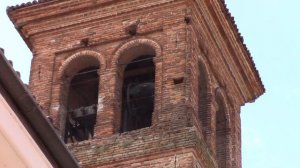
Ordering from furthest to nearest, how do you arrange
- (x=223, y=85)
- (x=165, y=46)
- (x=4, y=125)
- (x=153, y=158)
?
(x=223, y=85), (x=165, y=46), (x=153, y=158), (x=4, y=125)

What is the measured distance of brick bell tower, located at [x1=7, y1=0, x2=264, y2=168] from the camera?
18.7 meters

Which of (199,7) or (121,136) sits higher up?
(199,7)

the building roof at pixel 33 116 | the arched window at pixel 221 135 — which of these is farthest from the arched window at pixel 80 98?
the building roof at pixel 33 116

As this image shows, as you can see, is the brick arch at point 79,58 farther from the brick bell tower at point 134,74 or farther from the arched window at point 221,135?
the arched window at point 221,135

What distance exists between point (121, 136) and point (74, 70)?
7.82ft

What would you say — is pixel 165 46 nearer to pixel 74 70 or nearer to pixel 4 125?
pixel 74 70

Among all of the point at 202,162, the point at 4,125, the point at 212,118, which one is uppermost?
the point at 212,118

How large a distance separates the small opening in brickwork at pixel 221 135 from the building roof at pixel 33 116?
10.1 m

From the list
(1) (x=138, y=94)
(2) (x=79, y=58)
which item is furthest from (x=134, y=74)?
(2) (x=79, y=58)

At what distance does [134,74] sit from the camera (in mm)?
20641

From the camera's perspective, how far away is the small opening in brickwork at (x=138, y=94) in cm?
1984

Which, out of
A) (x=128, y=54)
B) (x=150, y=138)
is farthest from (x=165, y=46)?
(x=150, y=138)

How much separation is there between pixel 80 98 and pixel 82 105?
158 mm

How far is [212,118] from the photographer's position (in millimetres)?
20266
